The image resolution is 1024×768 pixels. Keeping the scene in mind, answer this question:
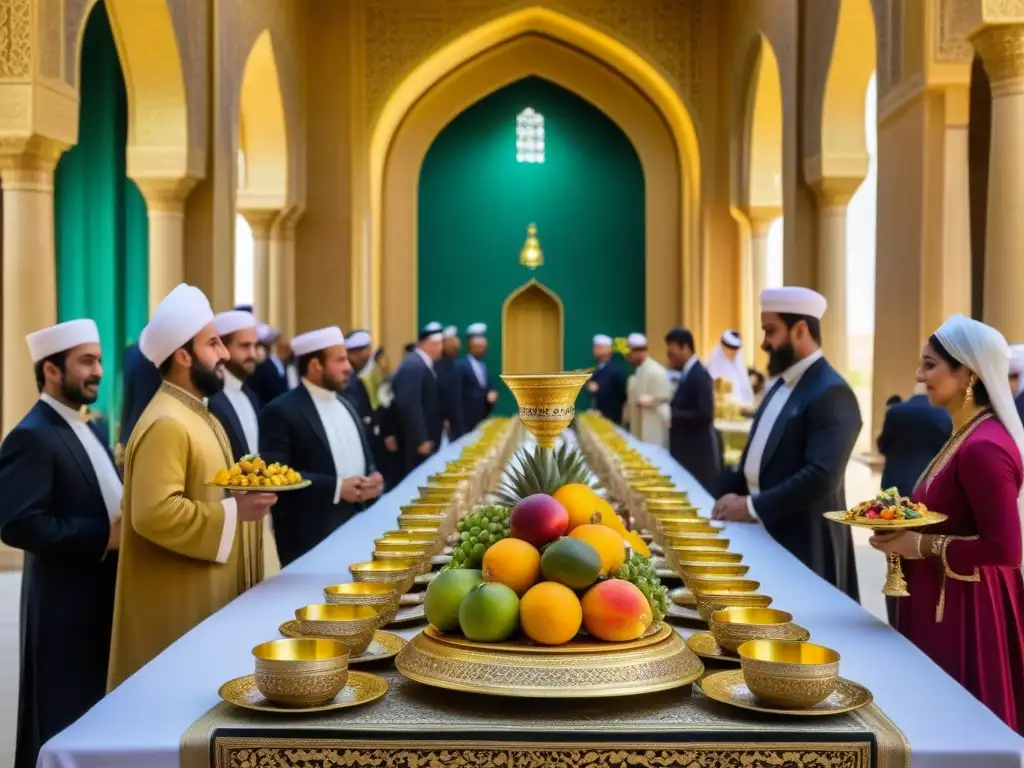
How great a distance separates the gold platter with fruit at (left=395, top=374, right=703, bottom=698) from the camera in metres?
2.01

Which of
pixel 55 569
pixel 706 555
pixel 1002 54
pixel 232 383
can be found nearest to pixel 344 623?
pixel 706 555

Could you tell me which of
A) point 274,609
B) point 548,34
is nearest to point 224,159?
point 548,34

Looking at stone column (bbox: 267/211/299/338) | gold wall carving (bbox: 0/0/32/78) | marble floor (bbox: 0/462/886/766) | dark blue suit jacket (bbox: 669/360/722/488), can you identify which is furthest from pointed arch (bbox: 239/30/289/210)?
marble floor (bbox: 0/462/886/766)

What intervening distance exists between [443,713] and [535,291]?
1452cm

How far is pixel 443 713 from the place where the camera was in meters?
2.03

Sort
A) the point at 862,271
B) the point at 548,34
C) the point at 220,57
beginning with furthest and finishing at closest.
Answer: the point at 862,271, the point at 548,34, the point at 220,57

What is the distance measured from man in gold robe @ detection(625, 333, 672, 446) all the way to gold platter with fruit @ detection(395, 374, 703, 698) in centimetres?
853

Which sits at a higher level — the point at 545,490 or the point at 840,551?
the point at 545,490

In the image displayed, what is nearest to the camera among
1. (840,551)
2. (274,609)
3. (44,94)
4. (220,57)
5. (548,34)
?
(274,609)

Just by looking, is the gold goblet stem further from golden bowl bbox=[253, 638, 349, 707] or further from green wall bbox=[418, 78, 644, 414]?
green wall bbox=[418, 78, 644, 414]

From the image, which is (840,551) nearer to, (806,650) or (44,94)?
(806,650)

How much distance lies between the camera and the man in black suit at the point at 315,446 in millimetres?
4801

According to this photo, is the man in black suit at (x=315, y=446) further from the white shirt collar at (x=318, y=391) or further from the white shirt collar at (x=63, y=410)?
the white shirt collar at (x=63, y=410)

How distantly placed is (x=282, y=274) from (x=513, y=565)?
38.9 ft
